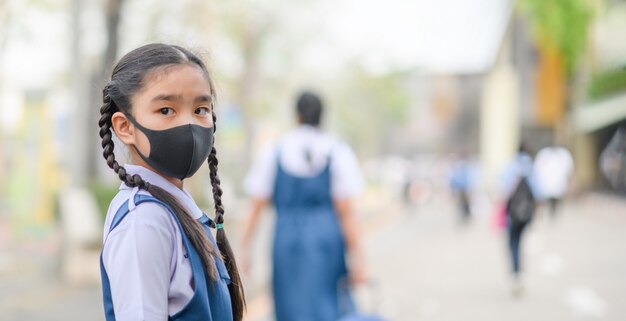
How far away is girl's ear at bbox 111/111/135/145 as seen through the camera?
81.4 inches

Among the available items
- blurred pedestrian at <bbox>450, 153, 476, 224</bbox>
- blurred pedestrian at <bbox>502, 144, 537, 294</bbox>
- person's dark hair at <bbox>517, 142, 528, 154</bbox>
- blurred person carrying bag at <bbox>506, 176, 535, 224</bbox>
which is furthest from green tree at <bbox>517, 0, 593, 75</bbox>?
blurred person carrying bag at <bbox>506, 176, 535, 224</bbox>

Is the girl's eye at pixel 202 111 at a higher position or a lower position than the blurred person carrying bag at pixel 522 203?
higher

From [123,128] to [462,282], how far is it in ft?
32.5

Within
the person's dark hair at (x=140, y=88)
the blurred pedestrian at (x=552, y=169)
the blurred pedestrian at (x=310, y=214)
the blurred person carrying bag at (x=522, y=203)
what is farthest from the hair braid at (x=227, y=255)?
the blurred pedestrian at (x=552, y=169)

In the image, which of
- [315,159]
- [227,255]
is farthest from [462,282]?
[227,255]

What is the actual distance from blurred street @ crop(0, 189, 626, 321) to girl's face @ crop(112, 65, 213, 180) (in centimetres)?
454

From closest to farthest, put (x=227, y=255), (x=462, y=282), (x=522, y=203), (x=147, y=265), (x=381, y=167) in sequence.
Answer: (x=147, y=265)
(x=227, y=255)
(x=522, y=203)
(x=462, y=282)
(x=381, y=167)

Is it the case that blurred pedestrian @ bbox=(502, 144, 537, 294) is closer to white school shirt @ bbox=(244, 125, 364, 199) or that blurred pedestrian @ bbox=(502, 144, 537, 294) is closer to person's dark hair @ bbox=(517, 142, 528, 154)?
person's dark hair @ bbox=(517, 142, 528, 154)

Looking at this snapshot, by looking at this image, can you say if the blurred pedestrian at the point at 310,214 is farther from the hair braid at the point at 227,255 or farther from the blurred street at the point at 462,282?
the hair braid at the point at 227,255

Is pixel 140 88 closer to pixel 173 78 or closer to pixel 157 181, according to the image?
pixel 173 78

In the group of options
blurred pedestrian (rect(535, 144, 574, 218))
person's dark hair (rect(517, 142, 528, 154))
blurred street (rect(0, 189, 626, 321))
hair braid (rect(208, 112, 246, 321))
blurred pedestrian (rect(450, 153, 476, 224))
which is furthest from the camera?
blurred pedestrian (rect(450, 153, 476, 224))

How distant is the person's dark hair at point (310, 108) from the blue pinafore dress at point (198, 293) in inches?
134

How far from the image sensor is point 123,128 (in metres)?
2.07

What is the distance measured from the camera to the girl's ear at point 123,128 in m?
2.07
